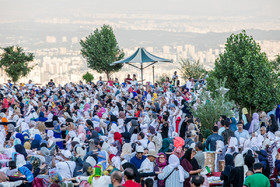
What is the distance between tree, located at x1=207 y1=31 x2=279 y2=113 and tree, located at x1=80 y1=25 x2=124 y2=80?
2685cm

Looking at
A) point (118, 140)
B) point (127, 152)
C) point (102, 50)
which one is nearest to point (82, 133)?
point (118, 140)

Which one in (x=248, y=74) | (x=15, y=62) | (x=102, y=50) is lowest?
(x=248, y=74)

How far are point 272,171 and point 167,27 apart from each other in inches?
3432

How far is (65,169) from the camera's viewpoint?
26.4 feet

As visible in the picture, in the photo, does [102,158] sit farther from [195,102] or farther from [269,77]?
[269,77]

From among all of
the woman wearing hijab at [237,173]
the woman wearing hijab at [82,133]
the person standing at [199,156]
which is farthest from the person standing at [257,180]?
the woman wearing hijab at [82,133]

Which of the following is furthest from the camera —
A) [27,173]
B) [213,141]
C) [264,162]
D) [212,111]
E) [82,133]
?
[212,111]

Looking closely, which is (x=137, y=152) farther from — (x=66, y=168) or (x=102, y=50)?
(x=102, y=50)

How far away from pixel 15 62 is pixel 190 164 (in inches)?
1468

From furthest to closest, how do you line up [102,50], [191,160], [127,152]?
[102,50]
[127,152]
[191,160]

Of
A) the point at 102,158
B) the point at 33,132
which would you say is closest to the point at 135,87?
the point at 33,132

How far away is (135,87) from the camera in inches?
819

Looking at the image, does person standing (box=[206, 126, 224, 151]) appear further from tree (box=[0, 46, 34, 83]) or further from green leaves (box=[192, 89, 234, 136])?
tree (box=[0, 46, 34, 83])

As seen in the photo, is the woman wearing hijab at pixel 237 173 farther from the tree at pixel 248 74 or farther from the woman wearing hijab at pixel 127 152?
the tree at pixel 248 74
